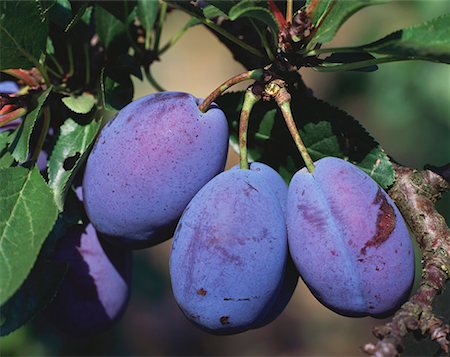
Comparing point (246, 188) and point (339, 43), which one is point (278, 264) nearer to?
point (246, 188)

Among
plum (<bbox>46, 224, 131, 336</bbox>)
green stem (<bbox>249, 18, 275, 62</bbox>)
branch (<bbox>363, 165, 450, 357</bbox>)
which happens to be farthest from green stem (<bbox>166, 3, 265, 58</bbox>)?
plum (<bbox>46, 224, 131, 336</bbox>)

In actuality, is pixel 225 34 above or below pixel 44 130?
above

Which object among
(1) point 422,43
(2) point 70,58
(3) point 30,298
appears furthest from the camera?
(2) point 70,58

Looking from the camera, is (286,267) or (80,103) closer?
(286,267)

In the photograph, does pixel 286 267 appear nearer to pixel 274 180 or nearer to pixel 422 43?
pixel 274 180

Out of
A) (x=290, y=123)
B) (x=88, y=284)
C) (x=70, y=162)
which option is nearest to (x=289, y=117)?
(x=290, y=123)

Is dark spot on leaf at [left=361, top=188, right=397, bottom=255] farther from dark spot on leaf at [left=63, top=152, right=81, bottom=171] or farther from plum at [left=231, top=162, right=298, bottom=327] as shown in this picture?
dark spot on leaf at [left=63, top=152, right=81, bottom=171]
